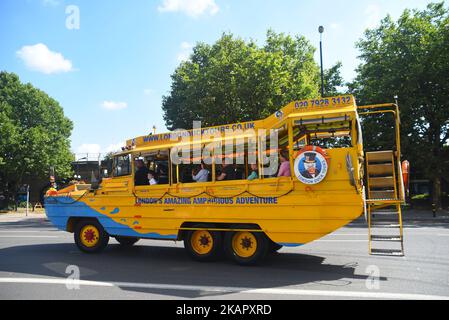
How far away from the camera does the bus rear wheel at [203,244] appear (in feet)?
25.2

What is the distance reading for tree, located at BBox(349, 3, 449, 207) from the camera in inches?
872

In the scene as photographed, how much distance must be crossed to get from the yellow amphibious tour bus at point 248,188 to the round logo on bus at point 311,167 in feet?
0.06

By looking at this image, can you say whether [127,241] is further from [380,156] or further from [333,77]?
[333,77]

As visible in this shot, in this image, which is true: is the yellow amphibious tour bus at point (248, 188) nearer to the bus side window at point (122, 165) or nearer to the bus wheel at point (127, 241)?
the bus side window at point (122, 165)

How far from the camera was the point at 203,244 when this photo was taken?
7.86 m

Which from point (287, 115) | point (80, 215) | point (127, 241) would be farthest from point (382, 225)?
point (80, 215)

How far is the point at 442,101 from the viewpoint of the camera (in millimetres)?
22375

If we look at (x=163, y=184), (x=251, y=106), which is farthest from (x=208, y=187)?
(x=251, y=106)

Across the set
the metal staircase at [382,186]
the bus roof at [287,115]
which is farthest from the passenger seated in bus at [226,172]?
the metal staircase at [382,186]

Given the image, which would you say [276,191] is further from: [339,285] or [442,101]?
[442,101]

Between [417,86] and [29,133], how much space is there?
96.9 ft

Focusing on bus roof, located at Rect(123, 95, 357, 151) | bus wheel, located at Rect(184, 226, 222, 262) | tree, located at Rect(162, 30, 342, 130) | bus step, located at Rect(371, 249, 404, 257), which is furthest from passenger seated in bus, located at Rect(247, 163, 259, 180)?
tree, located at Rect(162, 30, 342, 130)

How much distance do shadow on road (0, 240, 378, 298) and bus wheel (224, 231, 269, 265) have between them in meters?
0.18

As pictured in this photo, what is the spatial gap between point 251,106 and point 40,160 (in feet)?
64.4
